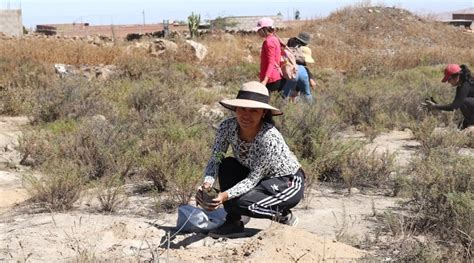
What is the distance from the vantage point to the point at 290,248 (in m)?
4.19

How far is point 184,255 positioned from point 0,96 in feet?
26.3

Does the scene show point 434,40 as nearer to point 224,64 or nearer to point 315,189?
point 224,64

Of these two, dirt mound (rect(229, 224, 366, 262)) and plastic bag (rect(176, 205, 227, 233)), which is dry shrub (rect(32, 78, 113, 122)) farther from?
dirt mound (rect(229, 224, 366, 262))

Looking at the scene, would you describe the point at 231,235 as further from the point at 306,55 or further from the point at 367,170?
the point at 306,55

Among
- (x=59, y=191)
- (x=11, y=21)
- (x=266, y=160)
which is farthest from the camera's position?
(x=11, y=21)

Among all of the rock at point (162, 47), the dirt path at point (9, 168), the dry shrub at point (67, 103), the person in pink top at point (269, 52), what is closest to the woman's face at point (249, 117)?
the dirt path at point (9, 168)

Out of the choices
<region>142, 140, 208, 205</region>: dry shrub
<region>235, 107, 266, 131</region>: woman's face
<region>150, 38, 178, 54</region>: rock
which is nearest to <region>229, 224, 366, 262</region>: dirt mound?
<region>235, 107, 266, 131</region>: woman's face

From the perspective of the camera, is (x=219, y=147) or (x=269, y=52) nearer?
(x=219, y=147)

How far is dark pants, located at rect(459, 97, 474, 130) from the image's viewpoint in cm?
893

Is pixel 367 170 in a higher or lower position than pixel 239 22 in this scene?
lower

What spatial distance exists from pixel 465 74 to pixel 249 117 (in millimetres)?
5356

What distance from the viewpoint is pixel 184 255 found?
426cm

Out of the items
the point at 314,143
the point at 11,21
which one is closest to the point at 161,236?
the point at 314,143

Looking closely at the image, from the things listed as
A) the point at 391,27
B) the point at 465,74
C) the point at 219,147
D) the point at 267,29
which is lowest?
the point at 219,147
